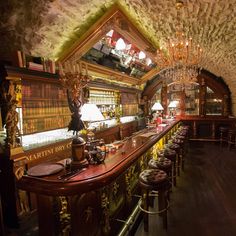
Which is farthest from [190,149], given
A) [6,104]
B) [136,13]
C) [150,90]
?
[6,104]

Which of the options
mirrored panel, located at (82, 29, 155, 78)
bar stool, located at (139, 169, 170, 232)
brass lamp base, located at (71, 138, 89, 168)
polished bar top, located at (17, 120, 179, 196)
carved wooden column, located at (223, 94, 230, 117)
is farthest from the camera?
carved wooden column, located at (223, 94, 230, 117)

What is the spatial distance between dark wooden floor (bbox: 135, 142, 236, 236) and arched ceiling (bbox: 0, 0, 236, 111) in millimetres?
2804

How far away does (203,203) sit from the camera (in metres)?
3.38

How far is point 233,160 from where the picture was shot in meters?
A: 5.87

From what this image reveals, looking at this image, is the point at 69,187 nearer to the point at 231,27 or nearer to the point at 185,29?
the point at 231,27

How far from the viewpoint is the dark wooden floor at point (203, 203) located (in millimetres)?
2678

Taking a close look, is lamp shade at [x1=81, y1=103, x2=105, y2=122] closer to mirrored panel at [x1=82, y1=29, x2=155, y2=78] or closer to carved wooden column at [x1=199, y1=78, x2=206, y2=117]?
mirrored panel at [x1=82, y1=29, x2=155, y2=78]

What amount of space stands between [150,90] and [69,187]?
8999 millimetres

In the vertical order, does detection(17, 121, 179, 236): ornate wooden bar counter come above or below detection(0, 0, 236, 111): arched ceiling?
below

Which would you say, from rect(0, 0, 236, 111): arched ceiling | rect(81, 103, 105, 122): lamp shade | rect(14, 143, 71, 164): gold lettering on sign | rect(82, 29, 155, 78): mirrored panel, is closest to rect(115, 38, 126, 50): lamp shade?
rect(82, 29, 155, 78): mirrored panel

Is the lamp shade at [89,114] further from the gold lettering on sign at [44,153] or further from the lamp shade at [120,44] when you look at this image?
the lamp shade at [120,44]

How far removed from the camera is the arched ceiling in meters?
2.98

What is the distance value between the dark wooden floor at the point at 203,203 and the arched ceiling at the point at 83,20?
280 cm

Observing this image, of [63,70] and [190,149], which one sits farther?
[190,149]
